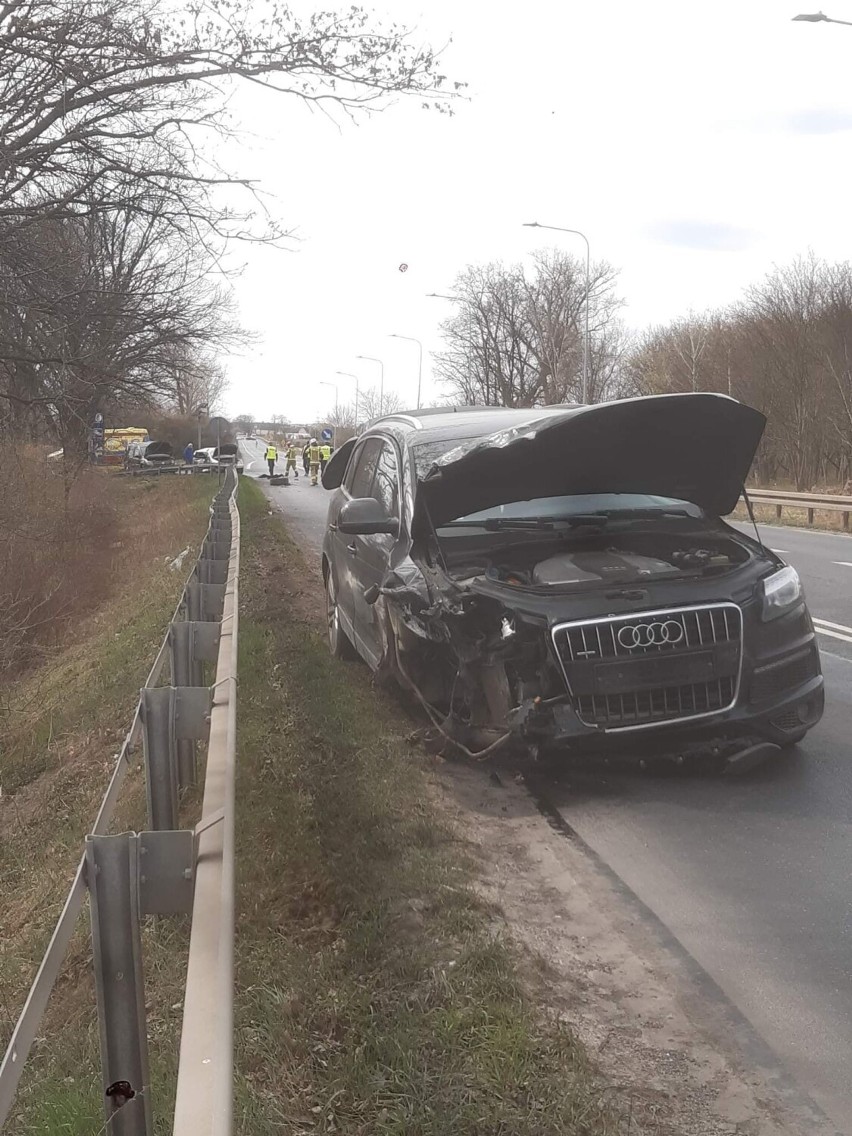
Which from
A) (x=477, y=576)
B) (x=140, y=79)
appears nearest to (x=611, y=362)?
(x=140, y=79)

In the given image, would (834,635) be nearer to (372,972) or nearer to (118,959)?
(372,972)

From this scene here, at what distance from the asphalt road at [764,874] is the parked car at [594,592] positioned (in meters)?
0.27

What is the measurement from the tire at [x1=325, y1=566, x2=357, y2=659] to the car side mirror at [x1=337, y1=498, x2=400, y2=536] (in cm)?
158

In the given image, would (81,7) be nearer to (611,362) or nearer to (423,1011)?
(423,1011)

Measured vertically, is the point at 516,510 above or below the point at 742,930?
above

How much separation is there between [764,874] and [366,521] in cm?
301

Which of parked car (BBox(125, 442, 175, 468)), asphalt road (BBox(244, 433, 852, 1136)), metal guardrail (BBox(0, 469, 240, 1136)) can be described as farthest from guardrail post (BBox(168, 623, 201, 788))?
parked car (BBox(125, 442, 175, 468))

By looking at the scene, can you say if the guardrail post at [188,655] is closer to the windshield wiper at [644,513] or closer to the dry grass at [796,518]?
the windshield wiper at [644,513]

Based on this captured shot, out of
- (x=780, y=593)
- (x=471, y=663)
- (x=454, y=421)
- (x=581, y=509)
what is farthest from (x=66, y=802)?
(x=780, y=593)

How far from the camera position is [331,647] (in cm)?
875

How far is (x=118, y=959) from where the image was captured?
249cm

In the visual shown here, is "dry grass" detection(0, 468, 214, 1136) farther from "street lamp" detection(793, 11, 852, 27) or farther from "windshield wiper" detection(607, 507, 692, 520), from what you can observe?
"street lamp" detection(793, 11, 852, 27)

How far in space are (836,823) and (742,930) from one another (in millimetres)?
1249

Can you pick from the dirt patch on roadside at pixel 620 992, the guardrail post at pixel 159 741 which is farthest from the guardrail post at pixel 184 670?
the dirt patch on roadside at pixel 620 992
